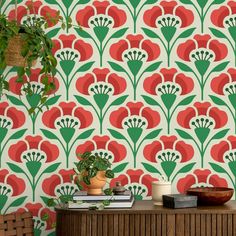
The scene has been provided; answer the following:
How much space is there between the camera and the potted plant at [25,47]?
8.51 feet

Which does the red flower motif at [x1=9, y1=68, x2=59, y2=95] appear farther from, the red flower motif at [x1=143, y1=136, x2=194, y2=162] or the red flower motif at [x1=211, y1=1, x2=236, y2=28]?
the red flower motif at [x1=211, y1=1, x2=236, y2=28]

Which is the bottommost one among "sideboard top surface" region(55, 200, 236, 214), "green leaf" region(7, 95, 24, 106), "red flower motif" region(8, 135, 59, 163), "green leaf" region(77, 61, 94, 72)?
"sideboard top surface" region(55, 200, 236, 214)

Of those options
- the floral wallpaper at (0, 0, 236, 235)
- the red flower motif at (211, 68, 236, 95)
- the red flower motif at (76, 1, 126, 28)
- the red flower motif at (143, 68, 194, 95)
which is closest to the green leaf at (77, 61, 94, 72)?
the floral wallpaper at (0, 0, 236, 235)

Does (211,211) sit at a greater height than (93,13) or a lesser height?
lesser

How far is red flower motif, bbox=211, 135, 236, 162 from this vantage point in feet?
9.57

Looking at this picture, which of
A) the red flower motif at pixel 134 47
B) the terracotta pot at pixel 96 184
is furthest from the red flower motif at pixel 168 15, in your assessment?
the terracotta pot at pixel 96 184

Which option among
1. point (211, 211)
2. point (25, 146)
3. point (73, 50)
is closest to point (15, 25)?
point (73, 50)

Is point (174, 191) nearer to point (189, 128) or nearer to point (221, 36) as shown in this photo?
point (189, 128)

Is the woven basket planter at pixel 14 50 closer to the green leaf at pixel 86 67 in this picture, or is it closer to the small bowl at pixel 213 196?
the green leaf at pixel 86 67

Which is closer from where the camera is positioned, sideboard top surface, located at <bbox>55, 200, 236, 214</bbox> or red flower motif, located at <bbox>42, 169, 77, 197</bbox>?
sideboard top surface, located at <bbox>55, 200, 236, 214</bbox>

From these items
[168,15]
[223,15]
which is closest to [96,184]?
[168,15]

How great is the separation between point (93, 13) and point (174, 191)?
44.3 inches

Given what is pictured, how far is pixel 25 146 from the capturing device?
9.56ft

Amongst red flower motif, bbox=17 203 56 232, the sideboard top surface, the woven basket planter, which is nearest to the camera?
the sideboard top surface
